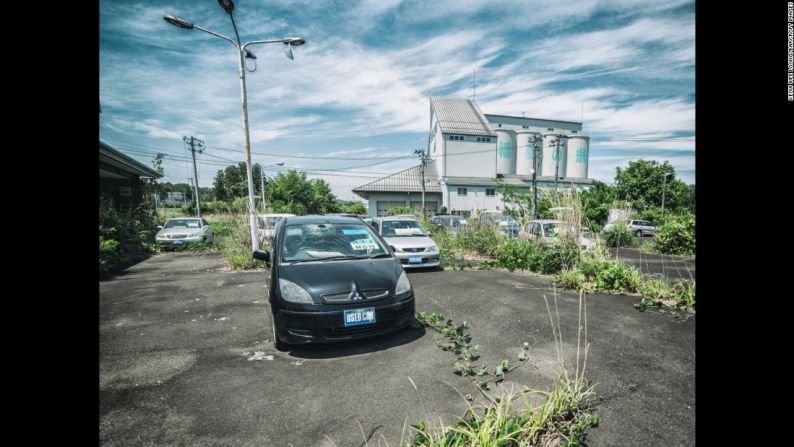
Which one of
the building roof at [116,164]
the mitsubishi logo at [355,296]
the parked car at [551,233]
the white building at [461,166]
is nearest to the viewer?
the mitsubishi logo at [355,296]

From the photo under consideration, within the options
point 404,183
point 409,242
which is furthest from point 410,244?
point 404,183

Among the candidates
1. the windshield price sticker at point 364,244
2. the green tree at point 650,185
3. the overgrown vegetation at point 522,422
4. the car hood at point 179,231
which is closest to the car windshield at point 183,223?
the car hood at point 179,231

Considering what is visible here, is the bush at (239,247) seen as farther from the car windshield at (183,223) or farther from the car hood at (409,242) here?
the car windshield at (183,223)

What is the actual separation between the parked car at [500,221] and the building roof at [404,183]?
1980cm

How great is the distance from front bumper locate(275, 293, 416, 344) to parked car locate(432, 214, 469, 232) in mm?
7958

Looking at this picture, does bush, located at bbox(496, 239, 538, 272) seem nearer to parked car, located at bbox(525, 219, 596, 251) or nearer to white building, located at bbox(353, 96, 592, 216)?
parked car, located at bbox(525, 219, 596, 251)

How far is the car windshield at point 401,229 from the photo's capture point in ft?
30.3

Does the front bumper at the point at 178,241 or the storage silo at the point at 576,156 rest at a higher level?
the storage silo at the point at 576,156

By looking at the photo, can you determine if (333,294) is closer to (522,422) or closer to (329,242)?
(329,242)

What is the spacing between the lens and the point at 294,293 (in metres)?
3.55

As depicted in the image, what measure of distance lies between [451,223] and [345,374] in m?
10.8

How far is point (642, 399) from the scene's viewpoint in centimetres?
270

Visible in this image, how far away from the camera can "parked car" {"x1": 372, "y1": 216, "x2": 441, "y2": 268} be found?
27.6ft
